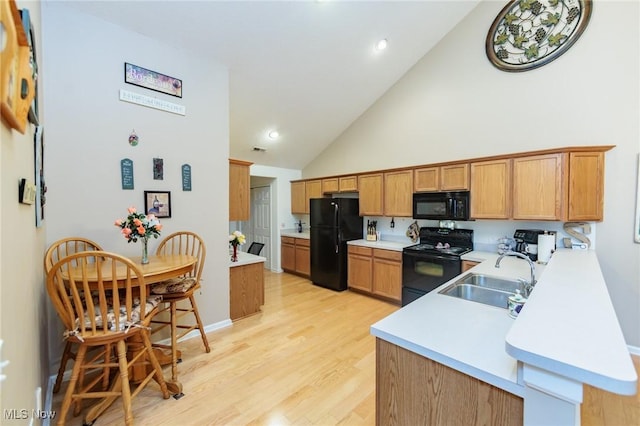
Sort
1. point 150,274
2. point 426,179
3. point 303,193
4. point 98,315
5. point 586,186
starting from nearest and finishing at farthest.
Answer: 1. point 98,315
2. point 150,274
3. point 586,186
4. point 426,179
5. point 303,193

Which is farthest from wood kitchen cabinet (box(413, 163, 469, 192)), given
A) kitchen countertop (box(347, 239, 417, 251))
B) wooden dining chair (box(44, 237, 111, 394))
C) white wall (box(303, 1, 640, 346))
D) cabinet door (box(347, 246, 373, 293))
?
wooden dining chair (box(44, 237, 111, 394))

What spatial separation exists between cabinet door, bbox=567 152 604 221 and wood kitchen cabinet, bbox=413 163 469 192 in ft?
3.15

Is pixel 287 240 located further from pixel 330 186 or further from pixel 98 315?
pixel 98 315

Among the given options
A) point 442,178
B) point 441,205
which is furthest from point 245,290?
point 442,178

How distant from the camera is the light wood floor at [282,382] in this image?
5.74 feet

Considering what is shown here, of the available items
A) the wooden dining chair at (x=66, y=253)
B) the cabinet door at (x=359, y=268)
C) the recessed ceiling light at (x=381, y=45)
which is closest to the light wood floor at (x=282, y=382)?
the wooden dining chair at (x=66, y=253)

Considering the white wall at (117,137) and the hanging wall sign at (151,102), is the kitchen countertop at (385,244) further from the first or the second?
the hanging wall sign at (151,102)

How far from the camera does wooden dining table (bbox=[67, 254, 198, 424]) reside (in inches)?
65.6

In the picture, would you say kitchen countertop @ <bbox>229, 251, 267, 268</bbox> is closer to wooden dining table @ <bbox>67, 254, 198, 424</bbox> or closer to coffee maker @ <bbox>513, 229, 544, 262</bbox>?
wooden dining table @ <bbox>67, 254, 198, 424</bbox>

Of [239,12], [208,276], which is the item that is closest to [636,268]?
[208,276]

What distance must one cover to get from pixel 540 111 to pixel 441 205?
1490mm

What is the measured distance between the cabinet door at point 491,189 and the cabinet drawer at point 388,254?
1.09 meters

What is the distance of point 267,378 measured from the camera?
7.01 feet

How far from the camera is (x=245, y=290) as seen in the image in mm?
3293
